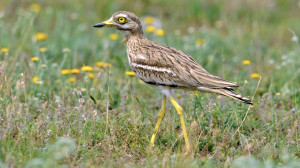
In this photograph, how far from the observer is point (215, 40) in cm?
870

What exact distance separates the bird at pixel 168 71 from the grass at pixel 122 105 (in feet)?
1.02

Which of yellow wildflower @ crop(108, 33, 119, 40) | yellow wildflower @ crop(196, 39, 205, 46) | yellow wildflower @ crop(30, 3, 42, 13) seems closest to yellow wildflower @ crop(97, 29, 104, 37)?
yellow wildflower @ crop(108, 33, 119, 40)

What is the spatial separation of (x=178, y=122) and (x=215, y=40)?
129 inches

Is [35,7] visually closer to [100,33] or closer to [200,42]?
[100,33]

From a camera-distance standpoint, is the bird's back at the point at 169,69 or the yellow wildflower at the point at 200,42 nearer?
the bird's back at the point at 169,69

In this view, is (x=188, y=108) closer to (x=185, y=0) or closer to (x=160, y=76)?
(x=160, y=76)

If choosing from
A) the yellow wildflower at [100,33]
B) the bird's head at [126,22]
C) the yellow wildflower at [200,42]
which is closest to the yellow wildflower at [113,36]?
the yellow wildflower at [100,33]

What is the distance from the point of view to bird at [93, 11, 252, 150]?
5.08 m

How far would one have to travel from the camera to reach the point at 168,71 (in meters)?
5.23

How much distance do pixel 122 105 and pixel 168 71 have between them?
0.93 metres

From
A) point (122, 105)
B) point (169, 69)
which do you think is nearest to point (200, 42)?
point (122, 105)

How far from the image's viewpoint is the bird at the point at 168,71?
5.08 meters

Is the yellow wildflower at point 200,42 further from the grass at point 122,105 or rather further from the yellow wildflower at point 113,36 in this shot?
the yellow wildflower at point 113,36

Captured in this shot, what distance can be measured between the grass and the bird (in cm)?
31
